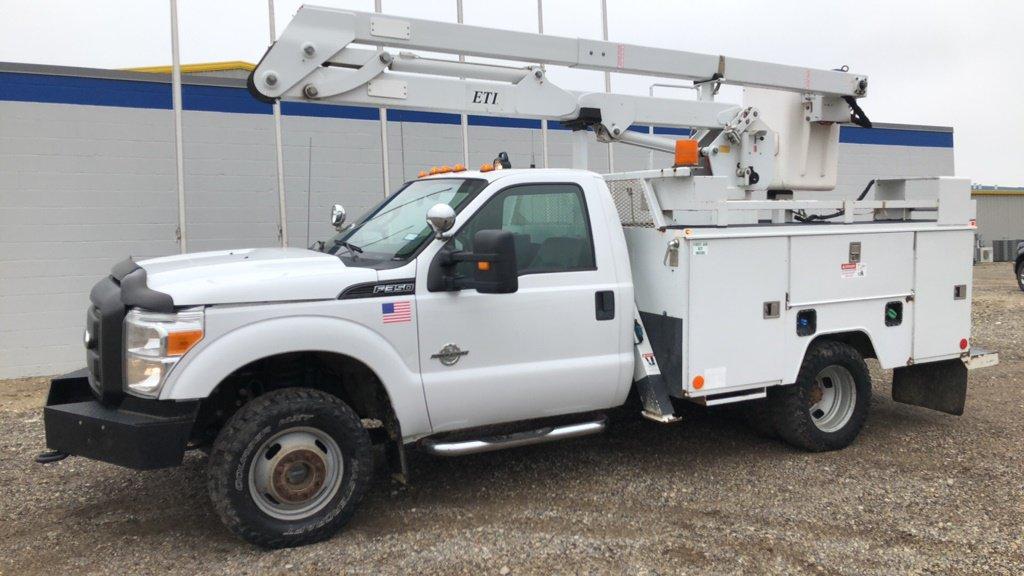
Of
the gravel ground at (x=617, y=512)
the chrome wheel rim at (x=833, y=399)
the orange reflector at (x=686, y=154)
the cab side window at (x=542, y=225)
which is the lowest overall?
the gravel ground at (x=617, y=512)

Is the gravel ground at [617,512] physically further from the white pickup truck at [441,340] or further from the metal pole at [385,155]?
the metal pole at [385,155]

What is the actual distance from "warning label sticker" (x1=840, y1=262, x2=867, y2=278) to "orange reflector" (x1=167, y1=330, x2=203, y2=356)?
4.28 metres

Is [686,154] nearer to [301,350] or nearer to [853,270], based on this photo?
[853,270]

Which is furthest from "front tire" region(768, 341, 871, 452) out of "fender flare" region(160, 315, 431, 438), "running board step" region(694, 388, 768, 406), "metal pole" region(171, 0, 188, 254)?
"metal pole" region(171, 0, 188, 254)

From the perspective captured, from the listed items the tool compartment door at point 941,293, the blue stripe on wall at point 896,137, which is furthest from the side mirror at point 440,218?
the blue stripe on wall at point 896,137

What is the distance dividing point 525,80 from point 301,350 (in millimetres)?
2689

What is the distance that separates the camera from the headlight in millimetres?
3930

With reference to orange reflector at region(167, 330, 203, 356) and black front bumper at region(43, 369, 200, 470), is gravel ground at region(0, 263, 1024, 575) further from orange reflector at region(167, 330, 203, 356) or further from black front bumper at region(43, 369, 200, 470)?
orange reflector at region(167, 330, 203, 356)

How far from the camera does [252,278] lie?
4.16 metres

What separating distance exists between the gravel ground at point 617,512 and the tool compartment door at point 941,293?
0.76 metres

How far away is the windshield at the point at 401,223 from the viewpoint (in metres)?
4.75

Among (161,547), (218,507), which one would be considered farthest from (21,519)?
(218,507)

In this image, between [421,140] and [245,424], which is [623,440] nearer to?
[245,424]

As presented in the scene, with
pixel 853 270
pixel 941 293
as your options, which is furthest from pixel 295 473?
pixel 941 293
